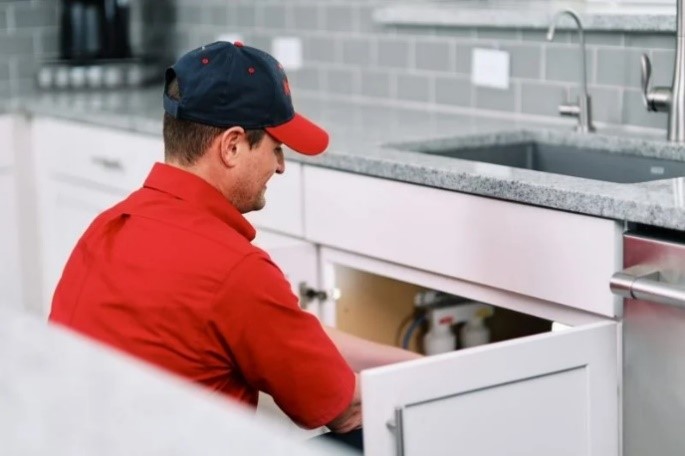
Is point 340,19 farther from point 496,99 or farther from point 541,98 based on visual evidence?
point 541,98

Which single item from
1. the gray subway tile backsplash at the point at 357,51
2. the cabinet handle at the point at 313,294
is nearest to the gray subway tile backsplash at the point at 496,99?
the gray subway tile backsplash at the point at 357,51

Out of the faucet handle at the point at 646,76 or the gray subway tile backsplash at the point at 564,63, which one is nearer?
the faucet handle at the point at 646,76

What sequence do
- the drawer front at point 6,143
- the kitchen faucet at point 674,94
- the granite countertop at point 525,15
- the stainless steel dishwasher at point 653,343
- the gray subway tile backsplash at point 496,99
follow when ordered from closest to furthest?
the stainless steel dishwasher at point 653,343 < the kitchen faucet at point 674,94 < the granite countertop at point 525,15 < the gray subway tile backsplash at point 496,99 < the drawer front at point 6,143

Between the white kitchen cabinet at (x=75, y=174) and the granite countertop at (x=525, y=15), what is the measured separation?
0.73 metres

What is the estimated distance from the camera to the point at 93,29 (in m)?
4.09

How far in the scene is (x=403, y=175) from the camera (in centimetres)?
227

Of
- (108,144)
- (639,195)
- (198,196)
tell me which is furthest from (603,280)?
(108,144)

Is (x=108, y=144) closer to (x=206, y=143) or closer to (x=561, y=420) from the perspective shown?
(x=206, y=143)

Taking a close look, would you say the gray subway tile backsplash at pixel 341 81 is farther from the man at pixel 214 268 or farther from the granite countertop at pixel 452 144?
the man at pixel 214 268

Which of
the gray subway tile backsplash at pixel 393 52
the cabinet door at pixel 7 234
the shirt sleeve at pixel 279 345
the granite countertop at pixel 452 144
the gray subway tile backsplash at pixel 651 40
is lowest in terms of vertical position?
the cabinet door at pixel 7 234

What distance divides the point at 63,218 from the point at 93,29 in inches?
30.5

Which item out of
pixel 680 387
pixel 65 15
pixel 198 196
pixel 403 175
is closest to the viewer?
pixel 198 196

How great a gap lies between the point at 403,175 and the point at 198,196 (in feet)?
2.07

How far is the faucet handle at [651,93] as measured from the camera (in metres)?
2.40
